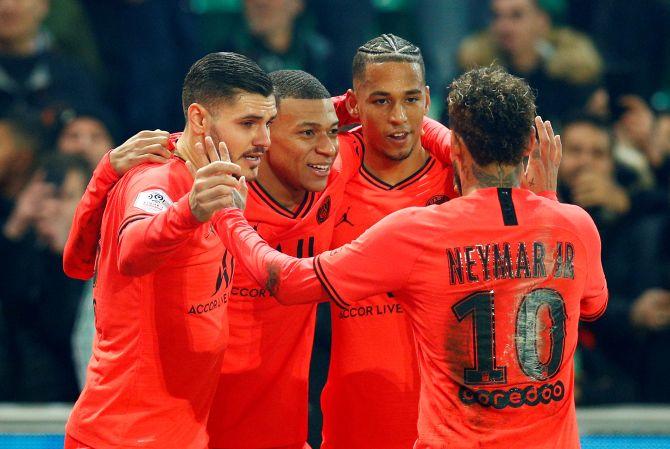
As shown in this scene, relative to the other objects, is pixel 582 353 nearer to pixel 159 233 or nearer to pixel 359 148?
pixel 359 148

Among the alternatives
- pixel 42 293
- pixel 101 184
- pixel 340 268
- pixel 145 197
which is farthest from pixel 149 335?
pixel 42 293

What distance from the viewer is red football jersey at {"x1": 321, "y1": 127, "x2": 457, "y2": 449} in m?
3.85

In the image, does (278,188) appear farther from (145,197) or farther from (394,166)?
(145,197)

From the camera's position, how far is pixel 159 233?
277 cm

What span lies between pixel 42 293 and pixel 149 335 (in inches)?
110

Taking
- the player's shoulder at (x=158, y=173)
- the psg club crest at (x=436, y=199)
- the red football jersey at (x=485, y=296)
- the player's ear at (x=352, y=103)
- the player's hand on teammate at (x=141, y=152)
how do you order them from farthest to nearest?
the player's ear at (x=352, y=103)
the psg club crest at (x=436, y=199)
the player's hand on teammate at (x=141, y=152)
the player's shoulder at (x=158, y=173)
the red football jersey at (x=485, y=296)

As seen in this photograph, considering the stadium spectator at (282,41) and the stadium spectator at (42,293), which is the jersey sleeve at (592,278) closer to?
the stadium spectator at (282,41)

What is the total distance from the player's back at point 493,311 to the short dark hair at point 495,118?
0.11 metres

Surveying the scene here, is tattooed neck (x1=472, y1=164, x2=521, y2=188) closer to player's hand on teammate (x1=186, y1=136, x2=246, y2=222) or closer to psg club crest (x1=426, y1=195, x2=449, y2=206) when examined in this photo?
player's hand on teammate (x1=186, y1=136, x2=246, y2=222)

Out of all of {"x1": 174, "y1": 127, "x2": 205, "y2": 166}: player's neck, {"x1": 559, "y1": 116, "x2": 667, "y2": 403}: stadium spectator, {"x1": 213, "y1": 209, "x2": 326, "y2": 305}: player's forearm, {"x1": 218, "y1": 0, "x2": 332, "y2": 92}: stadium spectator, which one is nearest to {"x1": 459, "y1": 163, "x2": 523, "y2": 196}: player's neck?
{"x1": 213, "y1": 209, "x2": 326, "y2": 305}: player's forearm

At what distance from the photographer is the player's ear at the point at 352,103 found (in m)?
3.94

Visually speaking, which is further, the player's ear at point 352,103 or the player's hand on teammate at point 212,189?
the player's ear at point 352,103

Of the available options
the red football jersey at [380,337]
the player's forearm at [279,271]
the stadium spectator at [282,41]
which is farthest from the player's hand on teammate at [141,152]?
the stadium spectator at [282,41]

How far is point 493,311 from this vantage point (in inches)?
112
